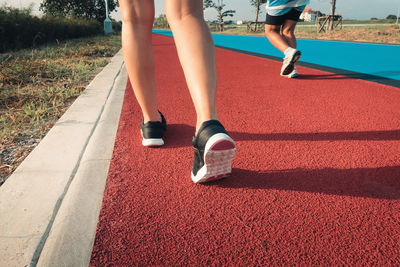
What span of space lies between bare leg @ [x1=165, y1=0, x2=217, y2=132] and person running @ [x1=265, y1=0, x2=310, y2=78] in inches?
109

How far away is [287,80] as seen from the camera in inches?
151

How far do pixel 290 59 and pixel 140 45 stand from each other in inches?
105

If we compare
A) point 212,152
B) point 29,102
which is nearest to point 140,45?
point 212,152

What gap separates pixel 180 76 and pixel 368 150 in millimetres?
3247

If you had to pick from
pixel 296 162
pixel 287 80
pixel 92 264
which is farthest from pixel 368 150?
pixel 287 80

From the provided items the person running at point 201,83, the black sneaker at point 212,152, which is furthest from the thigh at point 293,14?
the black sneaker at point 212,152

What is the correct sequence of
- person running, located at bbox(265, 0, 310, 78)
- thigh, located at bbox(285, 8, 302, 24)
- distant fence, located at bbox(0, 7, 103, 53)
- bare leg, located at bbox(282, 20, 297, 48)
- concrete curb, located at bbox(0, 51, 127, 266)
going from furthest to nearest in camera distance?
distant fence, located at bbox(0, 7, 103, 53), bare leg, located at bbox(282, 20, 297, 48), thigh, located at bbox(285, 8, 302, 24), person running, located at bbox(265, 0, 310, 78), concrete curb, located at bbox(0, 51, 127, 266)

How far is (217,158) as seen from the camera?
1.15m

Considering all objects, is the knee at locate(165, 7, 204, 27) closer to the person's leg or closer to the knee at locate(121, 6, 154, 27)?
the person's leg

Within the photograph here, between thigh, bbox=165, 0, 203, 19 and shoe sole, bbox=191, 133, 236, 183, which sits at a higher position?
thigh, bbox=165, 0, 203, 19

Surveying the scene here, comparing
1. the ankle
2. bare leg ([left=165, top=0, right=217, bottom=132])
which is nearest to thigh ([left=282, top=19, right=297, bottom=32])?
the ankle

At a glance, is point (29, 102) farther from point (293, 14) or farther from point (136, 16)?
point (293, 14)

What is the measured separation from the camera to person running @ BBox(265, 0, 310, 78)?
3.80 m

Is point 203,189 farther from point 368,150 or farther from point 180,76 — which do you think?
point 180,76
